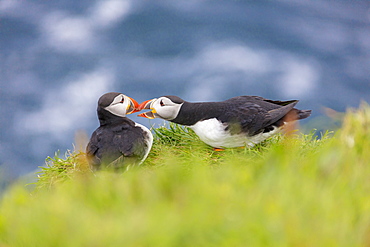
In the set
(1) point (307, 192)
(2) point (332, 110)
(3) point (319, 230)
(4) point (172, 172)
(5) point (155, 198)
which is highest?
(2) point (332, 110)

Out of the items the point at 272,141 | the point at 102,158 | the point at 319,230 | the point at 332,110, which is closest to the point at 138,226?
the point at 319,230

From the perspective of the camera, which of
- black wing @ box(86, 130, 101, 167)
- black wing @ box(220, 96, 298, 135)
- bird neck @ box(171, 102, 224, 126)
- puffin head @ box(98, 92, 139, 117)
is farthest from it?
bird neck @ box(171, 102, 224, 126)

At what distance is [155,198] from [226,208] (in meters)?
0.47

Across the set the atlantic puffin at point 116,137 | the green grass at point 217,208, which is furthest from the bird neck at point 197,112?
the green grass at point 217,208

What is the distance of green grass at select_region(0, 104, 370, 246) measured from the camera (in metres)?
2.25

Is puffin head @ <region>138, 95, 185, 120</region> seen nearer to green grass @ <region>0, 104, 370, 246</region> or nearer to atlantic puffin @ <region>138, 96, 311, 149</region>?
atlantic puffin @ <region>138, 96, 311, 149</region>

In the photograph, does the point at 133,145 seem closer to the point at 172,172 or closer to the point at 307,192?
the point at 172,172

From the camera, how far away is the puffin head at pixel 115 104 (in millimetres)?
5482

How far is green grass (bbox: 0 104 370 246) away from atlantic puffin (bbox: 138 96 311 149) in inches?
88.4

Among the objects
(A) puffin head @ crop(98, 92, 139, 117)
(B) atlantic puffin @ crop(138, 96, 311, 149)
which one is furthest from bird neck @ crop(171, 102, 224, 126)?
(A) puffin head @ crop(98, 92, 139, 117)

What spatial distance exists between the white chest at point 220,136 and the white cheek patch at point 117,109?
3.17 feet

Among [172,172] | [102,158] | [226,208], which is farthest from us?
[102,158]

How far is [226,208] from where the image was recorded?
243 cm

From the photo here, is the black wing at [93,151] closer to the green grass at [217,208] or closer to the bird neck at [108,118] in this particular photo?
the bird neck at [108,118]
